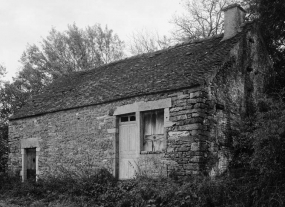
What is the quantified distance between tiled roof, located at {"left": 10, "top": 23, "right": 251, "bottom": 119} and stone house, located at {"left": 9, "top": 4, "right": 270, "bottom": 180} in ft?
0.17

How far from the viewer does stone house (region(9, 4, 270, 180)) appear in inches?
429

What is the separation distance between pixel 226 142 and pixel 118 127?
12.1ft

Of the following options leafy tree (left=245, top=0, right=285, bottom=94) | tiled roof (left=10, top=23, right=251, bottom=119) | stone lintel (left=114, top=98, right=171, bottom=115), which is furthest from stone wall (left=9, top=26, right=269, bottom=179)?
leafy tree (left=245, top=0, right=285, bottom=94)

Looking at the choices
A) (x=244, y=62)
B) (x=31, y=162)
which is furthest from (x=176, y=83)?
(x=31, y=162)

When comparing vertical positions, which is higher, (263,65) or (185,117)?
(263,65)

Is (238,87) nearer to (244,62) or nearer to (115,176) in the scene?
(244,62)

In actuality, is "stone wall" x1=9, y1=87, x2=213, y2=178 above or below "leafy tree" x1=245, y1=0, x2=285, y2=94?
below

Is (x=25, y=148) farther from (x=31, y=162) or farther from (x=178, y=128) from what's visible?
(x=178, y=128)

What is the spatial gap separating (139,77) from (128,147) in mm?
2738

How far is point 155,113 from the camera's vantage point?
11.9 m

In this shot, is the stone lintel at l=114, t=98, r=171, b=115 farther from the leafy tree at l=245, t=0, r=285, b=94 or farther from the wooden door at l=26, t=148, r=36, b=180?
the leafy tree at l=245, t=0, r=285, b=94

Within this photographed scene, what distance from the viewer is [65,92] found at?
1644 centimetres

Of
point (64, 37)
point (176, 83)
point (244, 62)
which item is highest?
point (64, 37)

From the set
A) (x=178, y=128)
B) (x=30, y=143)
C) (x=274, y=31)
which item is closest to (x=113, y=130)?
(x=178, y=128)
